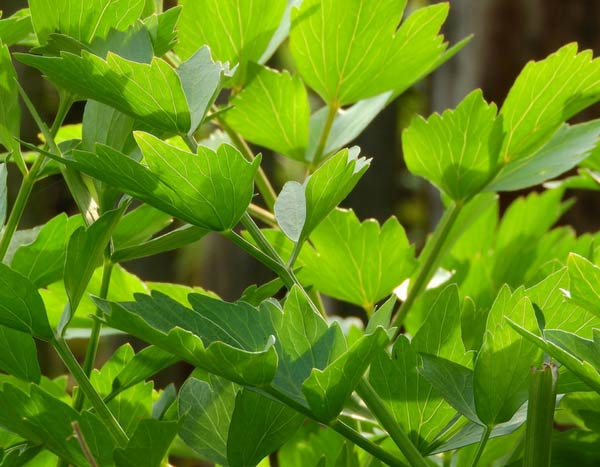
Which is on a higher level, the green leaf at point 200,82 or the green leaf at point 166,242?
the green leaf at point 200,82

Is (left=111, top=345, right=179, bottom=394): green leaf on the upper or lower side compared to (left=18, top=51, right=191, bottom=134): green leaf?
lower

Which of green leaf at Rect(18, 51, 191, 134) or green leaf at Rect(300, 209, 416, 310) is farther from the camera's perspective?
green leaf at Rect(300, 209, 416, 310)

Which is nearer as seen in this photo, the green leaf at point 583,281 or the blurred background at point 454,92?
the green leaf at point 583,281

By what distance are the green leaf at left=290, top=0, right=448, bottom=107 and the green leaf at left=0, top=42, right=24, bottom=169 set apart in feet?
0.41

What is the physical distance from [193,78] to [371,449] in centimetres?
12

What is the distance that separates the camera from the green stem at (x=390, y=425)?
234 millimetres

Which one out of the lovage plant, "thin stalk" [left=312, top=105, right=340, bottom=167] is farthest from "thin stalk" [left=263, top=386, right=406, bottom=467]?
"thin stalk" [left=312, top=105, right=340, bottom=167]

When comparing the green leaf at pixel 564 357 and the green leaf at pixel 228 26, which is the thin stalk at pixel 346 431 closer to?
the green leaf at pixel 564 357

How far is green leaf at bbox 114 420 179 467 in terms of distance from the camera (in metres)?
0.24

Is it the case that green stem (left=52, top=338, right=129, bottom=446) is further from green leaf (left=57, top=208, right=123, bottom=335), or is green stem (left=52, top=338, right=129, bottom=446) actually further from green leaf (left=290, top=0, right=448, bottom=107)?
green leaf (left=290, top=0, right=448, bottom=107)

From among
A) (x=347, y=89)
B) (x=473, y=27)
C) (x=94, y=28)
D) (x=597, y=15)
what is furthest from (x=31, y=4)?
(x=473, y=27)

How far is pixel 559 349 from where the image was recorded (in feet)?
0.67

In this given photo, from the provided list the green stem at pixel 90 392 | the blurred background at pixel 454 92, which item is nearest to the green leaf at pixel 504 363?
the green stem at pixel 90 392

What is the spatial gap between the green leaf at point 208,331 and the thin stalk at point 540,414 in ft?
0.20
